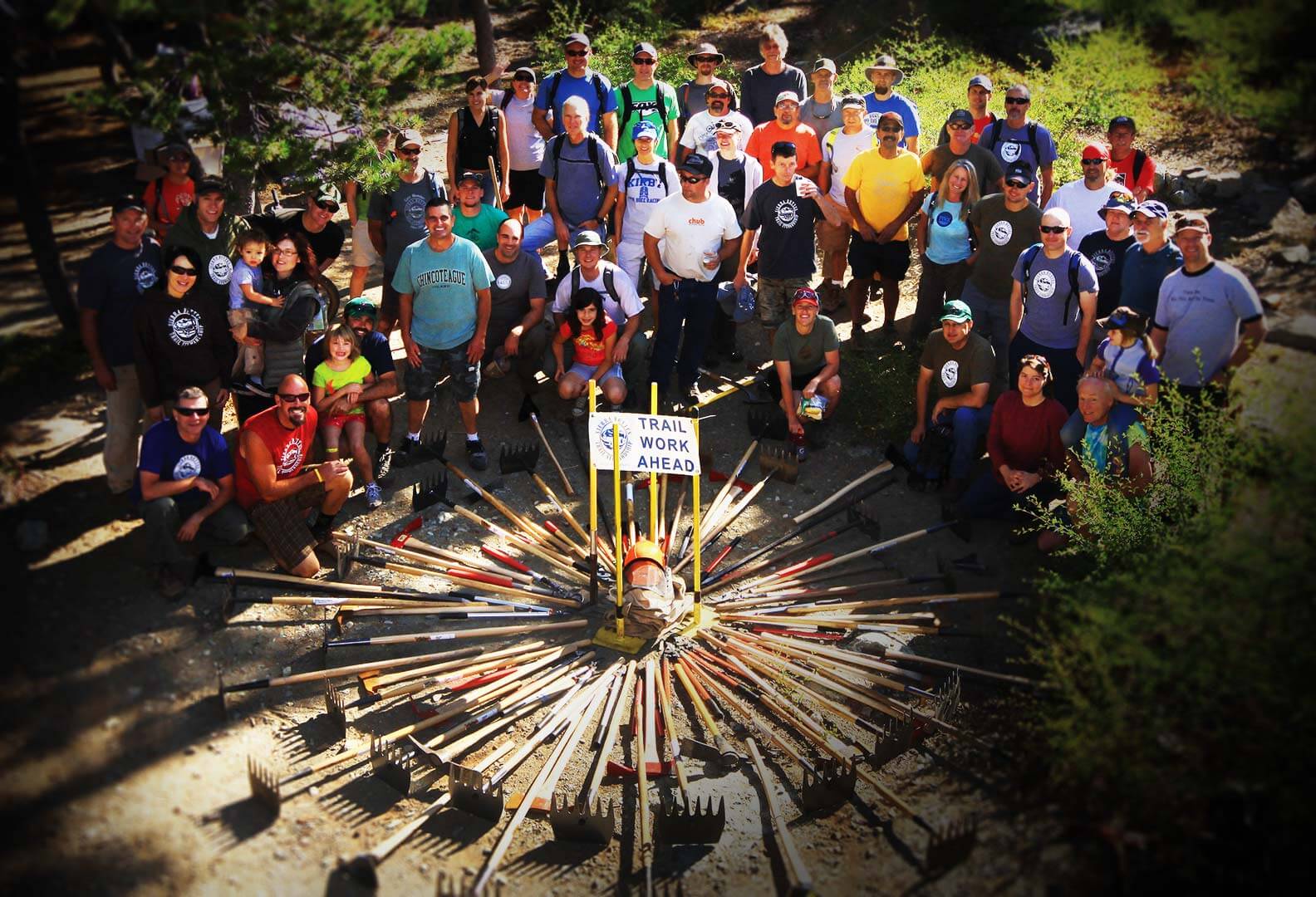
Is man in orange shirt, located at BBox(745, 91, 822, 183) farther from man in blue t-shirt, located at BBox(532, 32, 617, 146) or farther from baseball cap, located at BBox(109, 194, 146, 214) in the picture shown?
baseball cap, located at BBox(109, 194, 146, 214)

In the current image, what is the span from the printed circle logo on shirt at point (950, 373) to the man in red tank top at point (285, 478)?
563cm

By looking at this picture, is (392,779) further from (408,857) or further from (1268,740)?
(1268,740)

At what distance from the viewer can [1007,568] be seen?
10.9m

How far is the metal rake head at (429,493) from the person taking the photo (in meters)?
11.3

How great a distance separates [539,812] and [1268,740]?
478cm

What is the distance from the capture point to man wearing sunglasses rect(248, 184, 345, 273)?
11523mm

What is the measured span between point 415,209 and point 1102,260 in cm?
676

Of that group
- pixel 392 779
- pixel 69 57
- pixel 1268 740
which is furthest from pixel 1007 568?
pixel 69 57

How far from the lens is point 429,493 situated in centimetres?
1136

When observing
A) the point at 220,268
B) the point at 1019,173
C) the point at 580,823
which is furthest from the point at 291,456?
the point at 1019,173

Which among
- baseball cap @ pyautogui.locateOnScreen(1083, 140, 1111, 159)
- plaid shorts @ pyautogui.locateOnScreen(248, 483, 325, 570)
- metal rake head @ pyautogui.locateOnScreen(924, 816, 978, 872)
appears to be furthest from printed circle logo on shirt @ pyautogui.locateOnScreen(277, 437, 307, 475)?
baseball cap @ pyautogui.locateOnScreen(1083, 140, 1111, 159)

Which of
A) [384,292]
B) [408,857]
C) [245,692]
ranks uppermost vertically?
[384,292]

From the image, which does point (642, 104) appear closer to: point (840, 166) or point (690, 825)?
point (840, 166)

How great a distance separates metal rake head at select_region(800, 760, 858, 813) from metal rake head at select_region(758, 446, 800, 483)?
3.79 m
